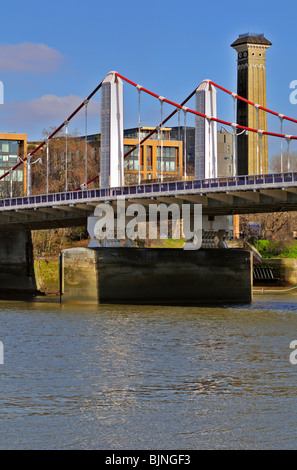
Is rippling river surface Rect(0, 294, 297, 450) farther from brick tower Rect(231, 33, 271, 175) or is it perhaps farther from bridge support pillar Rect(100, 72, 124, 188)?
brick tower Rect(231, 33, 271, 175)

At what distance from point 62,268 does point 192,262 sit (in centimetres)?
868

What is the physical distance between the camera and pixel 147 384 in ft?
86.4

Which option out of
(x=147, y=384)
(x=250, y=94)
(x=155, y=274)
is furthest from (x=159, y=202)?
(x=250, y=94)

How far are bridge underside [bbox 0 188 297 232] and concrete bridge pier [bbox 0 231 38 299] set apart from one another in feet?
5.26

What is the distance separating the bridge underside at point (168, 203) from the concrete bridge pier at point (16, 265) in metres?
1.60

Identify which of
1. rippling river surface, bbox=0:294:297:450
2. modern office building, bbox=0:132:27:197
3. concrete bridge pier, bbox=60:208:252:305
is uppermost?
modern office building, bbox=0:132:27:197

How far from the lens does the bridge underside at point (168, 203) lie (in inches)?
2142

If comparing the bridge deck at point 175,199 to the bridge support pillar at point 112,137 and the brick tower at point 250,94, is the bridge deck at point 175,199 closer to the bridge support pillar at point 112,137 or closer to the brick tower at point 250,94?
the bridge support pillar at point 112,137

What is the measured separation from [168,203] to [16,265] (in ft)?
63.9

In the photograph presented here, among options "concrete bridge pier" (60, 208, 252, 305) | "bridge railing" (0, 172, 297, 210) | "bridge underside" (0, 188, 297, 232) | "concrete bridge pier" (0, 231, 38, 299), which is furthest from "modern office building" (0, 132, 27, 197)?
"concrete bridge pier" (60, 208, 252, 305)

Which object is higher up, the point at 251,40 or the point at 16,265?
the point at 251,40

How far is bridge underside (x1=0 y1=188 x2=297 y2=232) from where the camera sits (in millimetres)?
54406

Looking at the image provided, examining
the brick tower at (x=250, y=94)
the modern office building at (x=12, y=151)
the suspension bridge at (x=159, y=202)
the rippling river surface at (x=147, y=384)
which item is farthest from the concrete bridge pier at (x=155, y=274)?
the brick tower at (x=250, y=94)

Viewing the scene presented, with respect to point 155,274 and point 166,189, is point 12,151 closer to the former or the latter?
point 155,274
